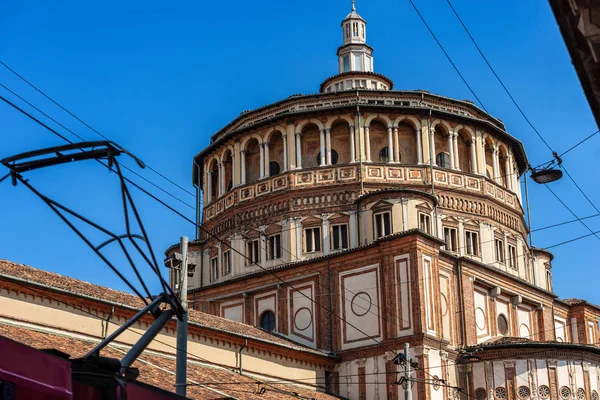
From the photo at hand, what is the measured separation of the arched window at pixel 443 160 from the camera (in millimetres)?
45812

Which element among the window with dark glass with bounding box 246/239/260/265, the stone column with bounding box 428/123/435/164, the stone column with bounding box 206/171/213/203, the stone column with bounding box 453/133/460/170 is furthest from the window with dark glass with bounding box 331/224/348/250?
the stone column with bounding box 206/171/213/203

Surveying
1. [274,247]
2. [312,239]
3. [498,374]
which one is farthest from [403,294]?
[274,247]

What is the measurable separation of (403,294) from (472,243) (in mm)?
7491

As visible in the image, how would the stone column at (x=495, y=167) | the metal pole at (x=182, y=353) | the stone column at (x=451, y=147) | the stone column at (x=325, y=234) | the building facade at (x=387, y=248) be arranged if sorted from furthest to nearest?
1. the stone column at (x=495, y=167)
2. the stone column at (x=451, y=147)
3. the stone column at (x=325, y=234)
4. the building facade at (x=387, y=248)
5. the metal pole at (x=182, y=353)

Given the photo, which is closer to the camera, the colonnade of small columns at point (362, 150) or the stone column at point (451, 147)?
the colonnade of small columns at point (362, 150)

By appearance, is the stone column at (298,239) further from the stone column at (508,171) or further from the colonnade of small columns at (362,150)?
the stone column at (508,171)

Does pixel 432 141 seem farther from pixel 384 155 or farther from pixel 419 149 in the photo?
pixel 384 155

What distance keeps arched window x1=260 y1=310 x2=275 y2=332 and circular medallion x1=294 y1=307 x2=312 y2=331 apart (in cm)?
133

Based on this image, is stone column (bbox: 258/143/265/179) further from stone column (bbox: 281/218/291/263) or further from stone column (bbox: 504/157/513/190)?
stone column (bbox: 504/157/513/190)

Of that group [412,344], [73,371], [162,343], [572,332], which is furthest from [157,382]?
[572,332]

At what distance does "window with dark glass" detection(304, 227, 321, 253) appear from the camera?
43438 mm

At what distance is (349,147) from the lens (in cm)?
4509

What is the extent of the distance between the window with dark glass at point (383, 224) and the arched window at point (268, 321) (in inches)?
216

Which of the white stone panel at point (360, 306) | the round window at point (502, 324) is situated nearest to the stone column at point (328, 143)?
the white stone panel at point (360, 306)
